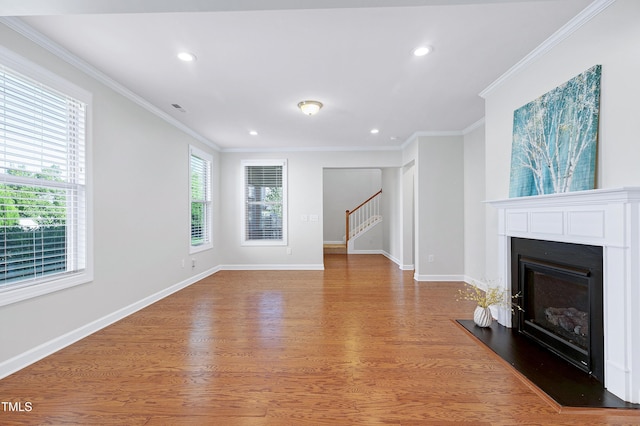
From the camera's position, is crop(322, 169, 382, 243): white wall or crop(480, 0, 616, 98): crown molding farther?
crop(322, 169, 382, 243): white wall

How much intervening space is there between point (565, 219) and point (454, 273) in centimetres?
305

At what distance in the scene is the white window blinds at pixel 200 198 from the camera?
5039mm

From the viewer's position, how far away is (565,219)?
2111mm

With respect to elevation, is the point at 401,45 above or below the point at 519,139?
above

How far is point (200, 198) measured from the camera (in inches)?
208

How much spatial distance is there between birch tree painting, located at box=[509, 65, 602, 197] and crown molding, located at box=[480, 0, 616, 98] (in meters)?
0.37

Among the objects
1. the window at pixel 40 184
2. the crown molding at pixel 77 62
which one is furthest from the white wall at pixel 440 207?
the window at pixel 40 184

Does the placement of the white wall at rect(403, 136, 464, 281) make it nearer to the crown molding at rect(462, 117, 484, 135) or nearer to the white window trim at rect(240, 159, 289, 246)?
the crown molding at rect(462, 117, 484, 135)

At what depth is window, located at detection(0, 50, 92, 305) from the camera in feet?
6.88

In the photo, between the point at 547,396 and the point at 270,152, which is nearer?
the point at 547,396

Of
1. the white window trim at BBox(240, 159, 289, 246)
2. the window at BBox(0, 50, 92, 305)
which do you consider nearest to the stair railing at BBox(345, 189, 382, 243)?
the white window trim at BBox(240, 159, 289, 246)

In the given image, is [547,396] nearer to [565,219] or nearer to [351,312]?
[565,219]

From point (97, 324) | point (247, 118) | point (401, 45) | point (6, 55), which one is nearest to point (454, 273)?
point (401, 45)

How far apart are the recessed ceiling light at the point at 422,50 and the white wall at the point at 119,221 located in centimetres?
312
